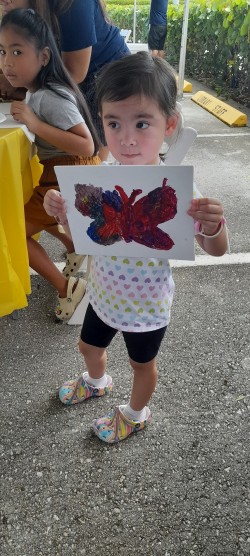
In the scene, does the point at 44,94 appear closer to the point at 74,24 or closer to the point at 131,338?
the point at 74,24

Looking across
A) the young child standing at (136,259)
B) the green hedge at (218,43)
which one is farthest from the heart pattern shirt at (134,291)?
the green hedge at (218,43)

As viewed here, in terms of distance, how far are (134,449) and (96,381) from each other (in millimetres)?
287

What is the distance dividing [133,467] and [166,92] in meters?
1.14

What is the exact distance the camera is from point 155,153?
3.67 feet

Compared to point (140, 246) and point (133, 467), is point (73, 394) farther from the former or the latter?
point (140, 246)

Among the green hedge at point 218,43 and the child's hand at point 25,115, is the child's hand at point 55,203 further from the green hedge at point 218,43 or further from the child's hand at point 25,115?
the green hedge at point 218,43

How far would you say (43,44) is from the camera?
5.67 feet

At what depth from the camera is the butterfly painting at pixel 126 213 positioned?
1083 millimetres

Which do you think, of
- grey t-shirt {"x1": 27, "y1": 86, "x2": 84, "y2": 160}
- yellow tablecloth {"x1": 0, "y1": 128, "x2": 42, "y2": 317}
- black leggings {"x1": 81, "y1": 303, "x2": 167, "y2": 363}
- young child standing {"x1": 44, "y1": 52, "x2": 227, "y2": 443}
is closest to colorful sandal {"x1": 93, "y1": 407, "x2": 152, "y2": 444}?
young child standing {"x1": 44, "y1": 52, "x2": 227, "y2": 443}

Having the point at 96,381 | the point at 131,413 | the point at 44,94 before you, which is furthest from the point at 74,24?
the point at 131,413

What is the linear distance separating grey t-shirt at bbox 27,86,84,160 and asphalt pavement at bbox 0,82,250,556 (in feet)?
3.00

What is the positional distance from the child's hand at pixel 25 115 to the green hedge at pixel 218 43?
424 centimetres

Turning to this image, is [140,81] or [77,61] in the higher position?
[140,81]

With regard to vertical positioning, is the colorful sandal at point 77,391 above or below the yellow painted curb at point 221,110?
above
